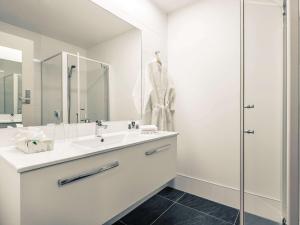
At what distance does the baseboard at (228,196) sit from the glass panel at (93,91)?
4.35ft

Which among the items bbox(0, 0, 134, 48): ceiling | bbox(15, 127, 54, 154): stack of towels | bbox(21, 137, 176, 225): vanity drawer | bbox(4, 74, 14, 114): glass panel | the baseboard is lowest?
the baseboard

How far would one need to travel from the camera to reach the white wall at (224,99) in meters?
1.28

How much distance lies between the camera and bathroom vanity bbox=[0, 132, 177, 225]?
740mm

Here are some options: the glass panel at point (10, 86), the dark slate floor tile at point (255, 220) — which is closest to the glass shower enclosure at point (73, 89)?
the glass panel at point (10, 86)

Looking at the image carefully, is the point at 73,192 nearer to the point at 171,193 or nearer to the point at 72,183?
the point at 72,183

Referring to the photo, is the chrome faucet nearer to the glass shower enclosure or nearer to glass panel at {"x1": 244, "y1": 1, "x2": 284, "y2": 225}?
the glass shower enclosure

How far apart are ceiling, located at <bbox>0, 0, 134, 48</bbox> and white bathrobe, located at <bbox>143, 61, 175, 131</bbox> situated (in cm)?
60

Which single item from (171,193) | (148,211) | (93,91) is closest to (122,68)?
(93,91)

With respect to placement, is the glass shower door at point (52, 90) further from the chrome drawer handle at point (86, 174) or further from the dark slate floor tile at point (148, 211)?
the dark slate floor tile at point (148, 211)

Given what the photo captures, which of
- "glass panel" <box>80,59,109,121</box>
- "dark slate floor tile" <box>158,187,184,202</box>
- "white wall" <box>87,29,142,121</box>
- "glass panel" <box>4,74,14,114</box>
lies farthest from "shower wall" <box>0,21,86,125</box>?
"dark slate floor tile" <box>158,187,184,202</box>

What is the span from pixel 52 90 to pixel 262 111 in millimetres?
1668

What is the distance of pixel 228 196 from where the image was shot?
1.91m

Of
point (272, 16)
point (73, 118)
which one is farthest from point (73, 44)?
point (272, 16)

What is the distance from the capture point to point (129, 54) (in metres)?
1.98
